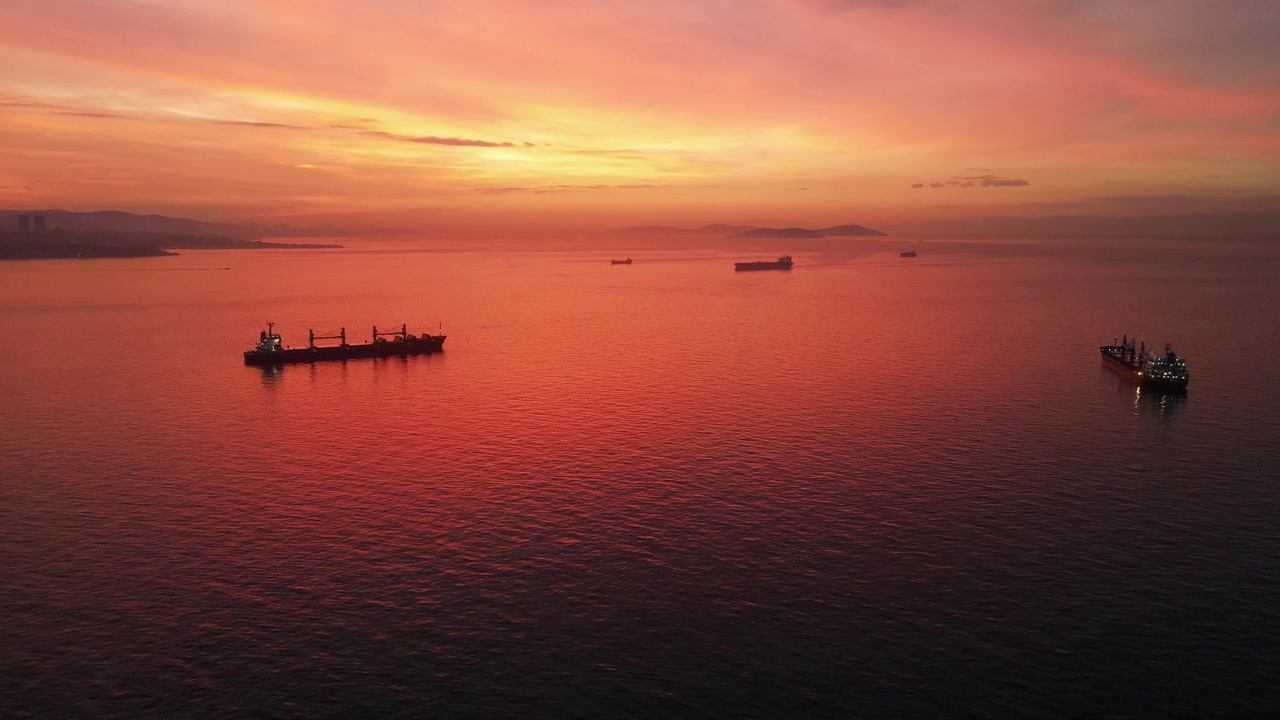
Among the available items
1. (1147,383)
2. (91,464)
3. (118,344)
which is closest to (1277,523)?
(1147,383)

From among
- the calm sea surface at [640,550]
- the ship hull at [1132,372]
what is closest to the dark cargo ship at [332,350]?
the calm sea surface at [640,550]

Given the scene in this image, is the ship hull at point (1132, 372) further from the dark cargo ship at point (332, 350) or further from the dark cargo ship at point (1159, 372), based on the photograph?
the dark cargo ship at point (332, 350)

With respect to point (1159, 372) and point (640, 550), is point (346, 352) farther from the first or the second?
point (1159, 372)

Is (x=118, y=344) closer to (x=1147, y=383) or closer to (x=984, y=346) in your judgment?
(x=984, y=346)

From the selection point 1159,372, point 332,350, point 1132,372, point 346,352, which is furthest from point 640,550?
point 332,350

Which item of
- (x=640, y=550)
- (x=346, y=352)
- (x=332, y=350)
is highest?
(x=332, y=350)
